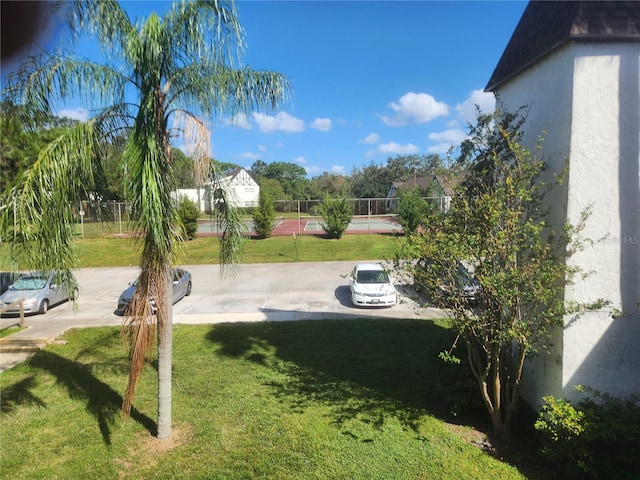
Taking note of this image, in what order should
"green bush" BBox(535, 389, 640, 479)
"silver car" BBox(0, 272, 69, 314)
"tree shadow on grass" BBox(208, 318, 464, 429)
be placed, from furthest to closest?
"silver car" BBox(0, 272, 69, 314) → "tree shadow on grass" BBox(208, 318, 464, 429) → "green bush" BBox(535, 389, 640, 479)

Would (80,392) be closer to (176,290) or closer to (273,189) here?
(176,290)

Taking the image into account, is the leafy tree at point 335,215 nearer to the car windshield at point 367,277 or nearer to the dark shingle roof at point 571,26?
the car windshield at point 367,277

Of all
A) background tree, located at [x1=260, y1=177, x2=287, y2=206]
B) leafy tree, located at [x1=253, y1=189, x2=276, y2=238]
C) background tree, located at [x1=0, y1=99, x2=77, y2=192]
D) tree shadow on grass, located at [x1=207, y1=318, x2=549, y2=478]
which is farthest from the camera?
background tree, located at [x1=260, y1=177, x2=287, y2=206]

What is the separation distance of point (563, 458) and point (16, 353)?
1197 centimetres

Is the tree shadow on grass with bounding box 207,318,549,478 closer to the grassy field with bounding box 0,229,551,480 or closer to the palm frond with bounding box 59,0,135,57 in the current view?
the grassy field with bounding box 0,229,551,480

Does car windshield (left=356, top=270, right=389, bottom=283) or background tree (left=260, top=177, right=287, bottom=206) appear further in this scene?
background tree (left=260, top=177, right=287, bottom=206)

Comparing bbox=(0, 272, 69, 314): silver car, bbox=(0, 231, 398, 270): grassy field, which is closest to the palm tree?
bbox=(0, 272, 69, 314): silver car

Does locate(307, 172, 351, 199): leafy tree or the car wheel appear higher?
locate(307, 172, 351, 199): leafy tree

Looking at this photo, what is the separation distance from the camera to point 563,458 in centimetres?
479

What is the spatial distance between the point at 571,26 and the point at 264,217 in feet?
86.0

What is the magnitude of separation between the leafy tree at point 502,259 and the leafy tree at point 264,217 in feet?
82.4

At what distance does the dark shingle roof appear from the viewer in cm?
496

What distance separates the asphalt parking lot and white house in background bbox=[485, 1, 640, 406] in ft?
15.1

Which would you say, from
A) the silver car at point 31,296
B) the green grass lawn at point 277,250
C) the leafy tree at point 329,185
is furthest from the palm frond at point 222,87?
the leafy tree at point 329,185
